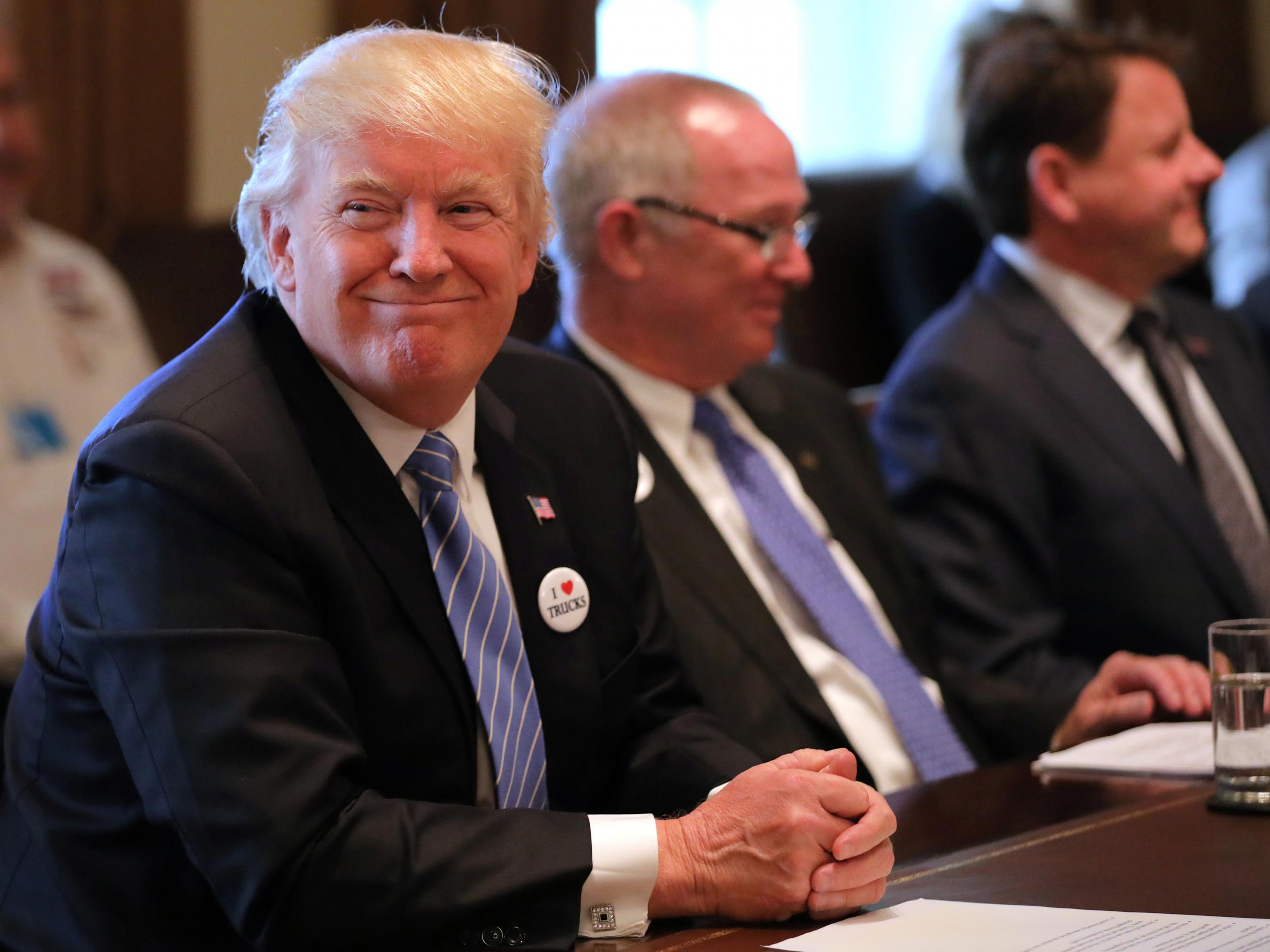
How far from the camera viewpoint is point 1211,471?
2.67m

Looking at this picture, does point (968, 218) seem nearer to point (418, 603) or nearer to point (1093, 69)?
point (1093, 69)

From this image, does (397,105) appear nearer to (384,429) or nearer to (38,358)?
(384,429)

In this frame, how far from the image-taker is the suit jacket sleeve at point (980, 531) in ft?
8.00

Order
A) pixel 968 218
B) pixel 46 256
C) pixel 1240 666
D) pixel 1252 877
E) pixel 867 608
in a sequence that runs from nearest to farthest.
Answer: pixel 1252 877 → pixel 1240 666 → pixel 867 608 → pixel 46 256 → pixel 968 218

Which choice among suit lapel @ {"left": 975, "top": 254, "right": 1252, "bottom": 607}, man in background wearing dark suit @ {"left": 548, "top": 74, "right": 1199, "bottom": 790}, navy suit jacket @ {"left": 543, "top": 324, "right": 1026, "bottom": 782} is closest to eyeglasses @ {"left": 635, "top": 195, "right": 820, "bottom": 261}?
man in background wearing dark suit @ {"left": 548, "top": 74, "right": 1199, "bottom": 790}

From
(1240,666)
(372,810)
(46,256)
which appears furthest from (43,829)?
(46,256)

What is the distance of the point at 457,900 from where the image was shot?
112cm

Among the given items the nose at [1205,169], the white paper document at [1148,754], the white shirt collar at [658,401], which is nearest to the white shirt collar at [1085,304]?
the nose at [1205,169]

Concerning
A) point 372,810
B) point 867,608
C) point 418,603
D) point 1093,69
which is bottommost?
point 867,608

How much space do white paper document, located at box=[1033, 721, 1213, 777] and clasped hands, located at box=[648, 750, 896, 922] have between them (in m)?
0.55

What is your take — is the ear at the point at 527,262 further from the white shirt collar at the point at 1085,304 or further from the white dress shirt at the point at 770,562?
the white shirt collar at the point at 1085,304

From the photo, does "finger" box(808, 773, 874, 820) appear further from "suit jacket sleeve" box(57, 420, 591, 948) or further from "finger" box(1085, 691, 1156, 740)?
"finger" box(1085, 691, 1156, 740)

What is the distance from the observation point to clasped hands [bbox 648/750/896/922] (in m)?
1.18

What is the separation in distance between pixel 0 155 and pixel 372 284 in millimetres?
1818
